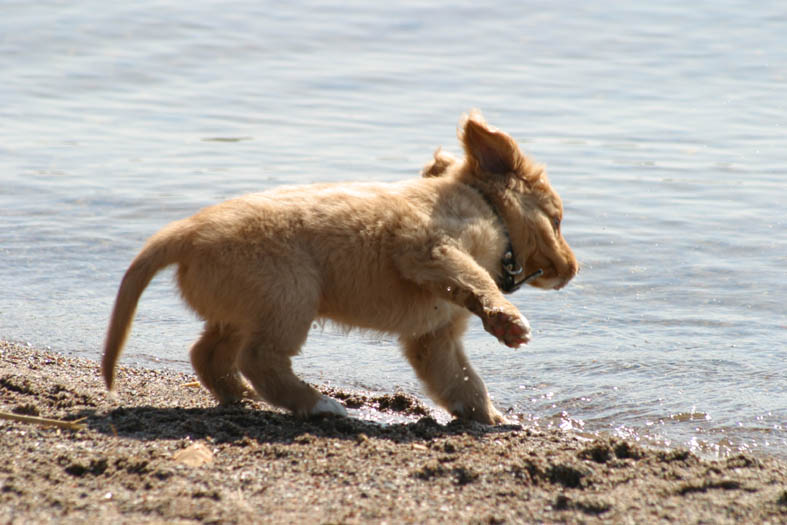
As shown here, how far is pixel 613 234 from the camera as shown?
877 centimetres

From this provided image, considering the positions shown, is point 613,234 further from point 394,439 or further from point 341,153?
point 394,439

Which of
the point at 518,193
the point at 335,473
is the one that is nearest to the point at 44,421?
the point at 335,473

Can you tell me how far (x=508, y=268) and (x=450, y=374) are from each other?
58cm

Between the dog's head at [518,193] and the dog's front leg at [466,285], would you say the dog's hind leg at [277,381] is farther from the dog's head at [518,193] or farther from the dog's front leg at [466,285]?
the dog's head at [518,193]

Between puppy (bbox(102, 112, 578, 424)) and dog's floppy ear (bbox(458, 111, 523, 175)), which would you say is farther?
dog's floppy ear (bbox(458, 111, 523, 175))

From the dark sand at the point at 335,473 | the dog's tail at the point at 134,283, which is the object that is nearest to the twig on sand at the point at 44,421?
the dark sand at the point at 335,473

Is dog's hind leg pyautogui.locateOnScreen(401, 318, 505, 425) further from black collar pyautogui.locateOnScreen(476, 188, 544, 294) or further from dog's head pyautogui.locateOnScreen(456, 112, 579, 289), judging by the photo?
dog's head pyautogui.locateOnScreen(456, 112, 579, 289)

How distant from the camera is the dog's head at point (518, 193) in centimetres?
526

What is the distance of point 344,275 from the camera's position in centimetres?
464

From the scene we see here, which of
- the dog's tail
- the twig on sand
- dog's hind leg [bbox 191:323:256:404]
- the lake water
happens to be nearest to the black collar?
the lake water

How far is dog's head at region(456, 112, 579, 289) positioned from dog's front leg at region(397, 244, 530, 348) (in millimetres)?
604

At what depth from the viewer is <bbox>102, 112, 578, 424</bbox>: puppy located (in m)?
4.45

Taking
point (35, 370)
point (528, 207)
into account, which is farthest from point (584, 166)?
point (35, 370)

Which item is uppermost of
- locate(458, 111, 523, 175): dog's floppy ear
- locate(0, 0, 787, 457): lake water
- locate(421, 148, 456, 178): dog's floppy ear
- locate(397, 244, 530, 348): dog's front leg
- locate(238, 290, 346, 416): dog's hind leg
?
locate(458, 111, 523, 175): dog's floppy ear
